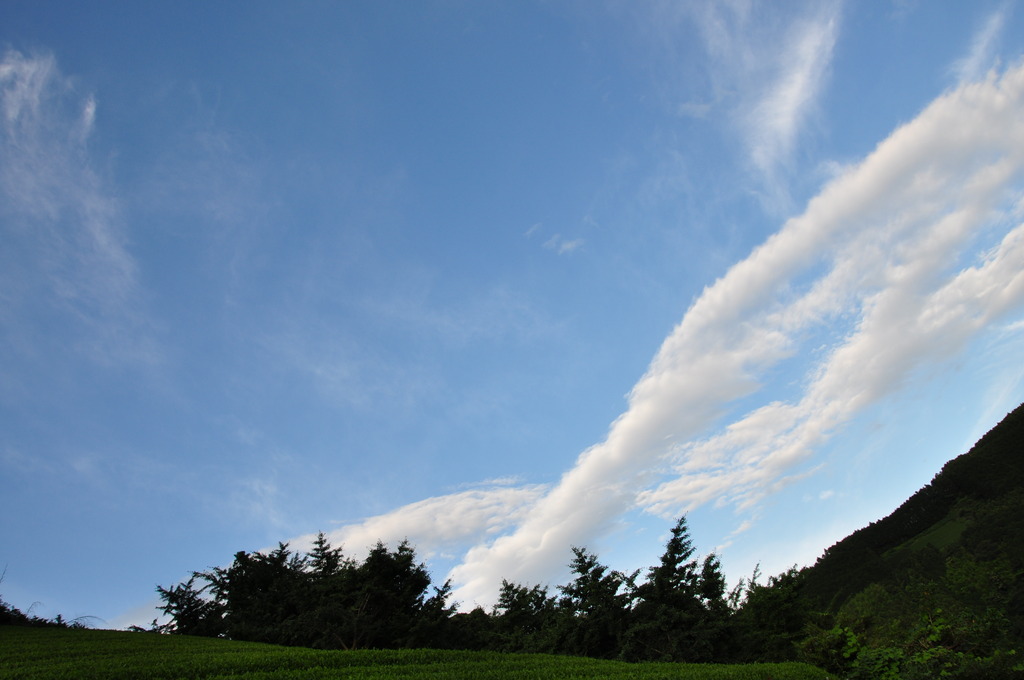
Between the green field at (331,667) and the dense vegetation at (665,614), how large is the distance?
398 cm

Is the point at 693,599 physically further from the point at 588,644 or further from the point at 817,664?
the point at 817,664

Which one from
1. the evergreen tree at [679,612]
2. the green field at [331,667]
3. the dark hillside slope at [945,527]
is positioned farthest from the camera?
the dark hillside slope at [945,527]

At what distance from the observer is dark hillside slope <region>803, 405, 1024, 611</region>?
55.6 metres

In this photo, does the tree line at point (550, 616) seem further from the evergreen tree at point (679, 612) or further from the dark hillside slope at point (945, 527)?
the dark hillside slope at point (945, 527)

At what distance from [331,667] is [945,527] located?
262ft

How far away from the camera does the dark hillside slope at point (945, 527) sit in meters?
55.6

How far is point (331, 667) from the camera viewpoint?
623 inches

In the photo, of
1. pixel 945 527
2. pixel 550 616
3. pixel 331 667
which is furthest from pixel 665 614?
pixel 945 527

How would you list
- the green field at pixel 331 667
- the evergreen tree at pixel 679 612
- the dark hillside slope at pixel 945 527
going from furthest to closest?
the dark hillside slope at pixel 945 527 → the evergreen tree at pixel 679 612 → the green field at pixel 331 667

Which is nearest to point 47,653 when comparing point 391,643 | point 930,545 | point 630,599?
point 391,643

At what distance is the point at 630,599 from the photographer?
110 ft

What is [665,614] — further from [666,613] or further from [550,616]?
[550,616]

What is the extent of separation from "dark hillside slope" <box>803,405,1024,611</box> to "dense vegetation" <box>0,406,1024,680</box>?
0.52 metres

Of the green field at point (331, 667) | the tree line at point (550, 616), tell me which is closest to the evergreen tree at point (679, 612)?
the tree line at point (550, 616)
